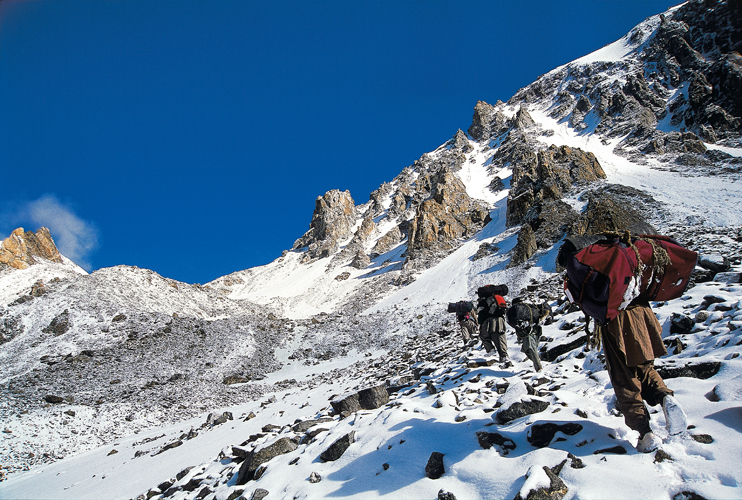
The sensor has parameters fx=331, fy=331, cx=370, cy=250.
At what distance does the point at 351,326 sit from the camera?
93.8 feet

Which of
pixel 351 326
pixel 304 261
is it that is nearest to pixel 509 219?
pixel 351 326

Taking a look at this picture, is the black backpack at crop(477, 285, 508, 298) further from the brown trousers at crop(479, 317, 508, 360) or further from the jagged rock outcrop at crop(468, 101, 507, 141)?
the jagged rock outcrop at crop(468, 101, 507, 141)

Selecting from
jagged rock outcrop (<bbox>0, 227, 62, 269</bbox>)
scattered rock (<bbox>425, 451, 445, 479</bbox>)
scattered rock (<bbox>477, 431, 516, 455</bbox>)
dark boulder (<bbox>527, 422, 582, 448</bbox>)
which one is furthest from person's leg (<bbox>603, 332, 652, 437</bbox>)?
jagged rock outcrop (<bbox>0, 227, 62, 269</bbox>)

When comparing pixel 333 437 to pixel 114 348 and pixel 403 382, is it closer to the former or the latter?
pixel 403 382

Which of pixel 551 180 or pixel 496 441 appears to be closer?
pixel 496 441

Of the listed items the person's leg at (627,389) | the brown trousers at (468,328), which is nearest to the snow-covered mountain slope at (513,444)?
the person's leg at (627,389)

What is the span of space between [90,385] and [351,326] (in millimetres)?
17217

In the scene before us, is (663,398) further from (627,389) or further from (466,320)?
(466,320)

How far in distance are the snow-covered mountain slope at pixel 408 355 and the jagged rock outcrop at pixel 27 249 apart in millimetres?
3755

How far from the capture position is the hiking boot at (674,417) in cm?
305

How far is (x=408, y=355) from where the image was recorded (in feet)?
48.2

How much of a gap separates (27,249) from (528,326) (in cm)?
5197

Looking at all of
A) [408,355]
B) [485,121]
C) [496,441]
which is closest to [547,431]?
[496,441]

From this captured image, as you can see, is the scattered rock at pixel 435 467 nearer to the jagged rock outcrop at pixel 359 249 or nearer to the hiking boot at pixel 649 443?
the hiking boot at pixel 649 443
